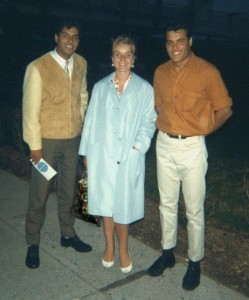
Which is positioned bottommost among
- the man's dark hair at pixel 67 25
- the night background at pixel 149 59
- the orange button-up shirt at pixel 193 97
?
the night background at pixel 149 59

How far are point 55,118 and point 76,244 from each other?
4.53 ft

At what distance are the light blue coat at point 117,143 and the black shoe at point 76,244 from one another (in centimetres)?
64

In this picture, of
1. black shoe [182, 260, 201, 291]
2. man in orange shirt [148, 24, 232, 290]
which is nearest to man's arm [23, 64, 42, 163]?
man in orange shirt [148, 24, 232, 290]

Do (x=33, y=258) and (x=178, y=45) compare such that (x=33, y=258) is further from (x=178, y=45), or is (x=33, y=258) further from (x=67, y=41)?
(x=178, y=45)

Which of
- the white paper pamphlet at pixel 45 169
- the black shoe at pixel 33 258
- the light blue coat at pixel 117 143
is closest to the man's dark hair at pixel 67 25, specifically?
the light blue coat at pixel 117 143

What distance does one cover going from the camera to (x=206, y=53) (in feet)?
74.1

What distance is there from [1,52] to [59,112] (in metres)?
8.75

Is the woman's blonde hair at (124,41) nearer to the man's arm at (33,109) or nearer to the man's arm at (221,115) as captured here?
the man's arm at (33,109)

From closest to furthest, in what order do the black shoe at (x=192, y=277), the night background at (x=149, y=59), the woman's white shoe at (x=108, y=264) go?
the black shoe at (x=192, y=277), the woman's white shoe at (x=108, y=264), the night background at (x=149, y=59)

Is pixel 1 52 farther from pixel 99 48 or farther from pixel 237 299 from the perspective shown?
pixel 237 299

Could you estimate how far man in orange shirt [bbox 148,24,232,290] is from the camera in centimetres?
333

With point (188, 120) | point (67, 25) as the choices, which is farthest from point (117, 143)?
point (67, 25)

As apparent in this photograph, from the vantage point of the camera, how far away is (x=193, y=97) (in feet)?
11.0

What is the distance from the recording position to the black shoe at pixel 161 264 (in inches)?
148
